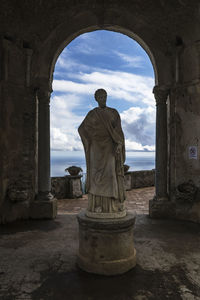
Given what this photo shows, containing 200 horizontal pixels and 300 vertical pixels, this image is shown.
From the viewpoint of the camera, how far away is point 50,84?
689 cm

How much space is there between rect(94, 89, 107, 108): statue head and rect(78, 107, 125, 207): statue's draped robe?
87mm

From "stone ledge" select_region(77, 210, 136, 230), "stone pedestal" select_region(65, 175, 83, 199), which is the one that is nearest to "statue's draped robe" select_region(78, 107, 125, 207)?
"stone ledge" select_region(77, 210, 136, 230)

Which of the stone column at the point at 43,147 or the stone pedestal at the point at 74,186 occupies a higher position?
the stone column at the point at 43,147

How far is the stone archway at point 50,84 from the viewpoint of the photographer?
6.75m

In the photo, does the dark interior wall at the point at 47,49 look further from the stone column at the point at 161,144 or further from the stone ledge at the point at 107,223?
the stone ledge at the point at 107,223

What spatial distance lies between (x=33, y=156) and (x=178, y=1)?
5593mm

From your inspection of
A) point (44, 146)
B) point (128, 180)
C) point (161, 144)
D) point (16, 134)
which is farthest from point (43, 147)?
point (128, 180)

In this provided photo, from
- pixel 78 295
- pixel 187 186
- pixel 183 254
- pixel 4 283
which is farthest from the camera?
pixel 187 186

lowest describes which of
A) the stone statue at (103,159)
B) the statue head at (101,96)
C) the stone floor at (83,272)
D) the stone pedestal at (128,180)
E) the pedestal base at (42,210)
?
the stone floor at (83,272)

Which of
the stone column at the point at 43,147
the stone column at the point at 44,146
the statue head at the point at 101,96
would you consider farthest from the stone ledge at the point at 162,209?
the statue head at the point at 101,96

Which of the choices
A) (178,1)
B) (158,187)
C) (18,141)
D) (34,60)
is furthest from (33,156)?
(178,1)

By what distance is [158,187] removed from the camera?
6.88 m

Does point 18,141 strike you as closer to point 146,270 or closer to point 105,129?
point 105,129

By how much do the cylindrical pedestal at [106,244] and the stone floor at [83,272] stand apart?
12cm
